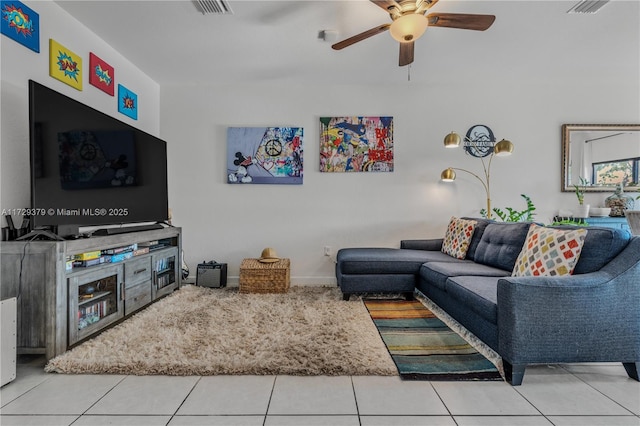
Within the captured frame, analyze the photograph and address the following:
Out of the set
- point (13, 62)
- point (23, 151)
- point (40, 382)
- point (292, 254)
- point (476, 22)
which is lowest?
point (40, 382)

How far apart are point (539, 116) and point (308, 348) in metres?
3.95

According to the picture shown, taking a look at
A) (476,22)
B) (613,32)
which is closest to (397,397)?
(476,22)

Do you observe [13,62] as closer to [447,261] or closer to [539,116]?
[447,261]

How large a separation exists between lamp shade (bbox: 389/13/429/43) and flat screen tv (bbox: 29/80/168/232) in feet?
7.51

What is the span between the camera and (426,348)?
2039 millimetres

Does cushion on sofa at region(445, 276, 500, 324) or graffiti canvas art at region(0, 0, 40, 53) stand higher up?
graffiti canvas art at region(0, 0, 40, 53)

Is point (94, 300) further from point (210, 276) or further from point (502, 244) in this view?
point (502, 244)

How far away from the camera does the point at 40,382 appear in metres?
1.66

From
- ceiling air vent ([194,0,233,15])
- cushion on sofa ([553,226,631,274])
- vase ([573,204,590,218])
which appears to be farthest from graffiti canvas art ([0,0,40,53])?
vase ([573,204,590,218])

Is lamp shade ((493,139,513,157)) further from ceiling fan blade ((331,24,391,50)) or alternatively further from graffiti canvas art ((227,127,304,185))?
graffiti canvas art ((227,127,304,185))

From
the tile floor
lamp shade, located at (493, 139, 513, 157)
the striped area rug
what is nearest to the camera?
the tile floor

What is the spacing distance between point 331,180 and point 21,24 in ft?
9.64

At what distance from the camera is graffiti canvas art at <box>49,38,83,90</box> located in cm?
236

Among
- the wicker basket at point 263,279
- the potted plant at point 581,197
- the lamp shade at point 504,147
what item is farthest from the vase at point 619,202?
the wicker basket at point 263,279
